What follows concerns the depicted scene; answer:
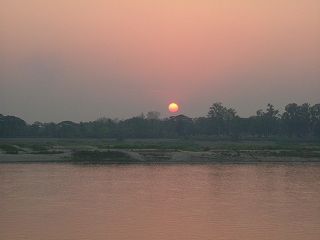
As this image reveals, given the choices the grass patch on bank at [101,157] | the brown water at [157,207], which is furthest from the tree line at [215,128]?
the brown water at [157,207]

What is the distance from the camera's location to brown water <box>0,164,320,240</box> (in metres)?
18.7

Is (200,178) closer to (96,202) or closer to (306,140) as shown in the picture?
(96,202)

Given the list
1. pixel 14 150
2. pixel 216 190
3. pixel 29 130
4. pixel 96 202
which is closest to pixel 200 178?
pixel 216 190

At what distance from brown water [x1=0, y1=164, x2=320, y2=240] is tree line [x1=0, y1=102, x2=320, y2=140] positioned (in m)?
76.8

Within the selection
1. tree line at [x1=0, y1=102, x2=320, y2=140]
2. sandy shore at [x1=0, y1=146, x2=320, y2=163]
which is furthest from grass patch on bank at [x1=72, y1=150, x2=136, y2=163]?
tree line at [x1=0, y1=102, x2=320, y2=140]

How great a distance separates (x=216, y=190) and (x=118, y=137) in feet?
270

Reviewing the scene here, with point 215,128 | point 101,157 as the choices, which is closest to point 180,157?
point 101,157

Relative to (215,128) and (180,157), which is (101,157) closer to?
(180,157)

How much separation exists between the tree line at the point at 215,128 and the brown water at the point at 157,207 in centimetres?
7684

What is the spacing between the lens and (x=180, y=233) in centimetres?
1844

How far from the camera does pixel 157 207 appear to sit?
2409cm

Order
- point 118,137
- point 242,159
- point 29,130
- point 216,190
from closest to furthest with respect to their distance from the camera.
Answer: point 216,190 < point 242,159 < point 118,137 < point 29,130

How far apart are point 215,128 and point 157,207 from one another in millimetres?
112952

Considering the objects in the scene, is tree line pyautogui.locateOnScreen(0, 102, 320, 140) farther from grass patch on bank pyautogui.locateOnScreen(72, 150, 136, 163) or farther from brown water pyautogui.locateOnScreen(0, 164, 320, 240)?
brown water pyautogui.locateOnScreen(0, 164, 320, 240)
